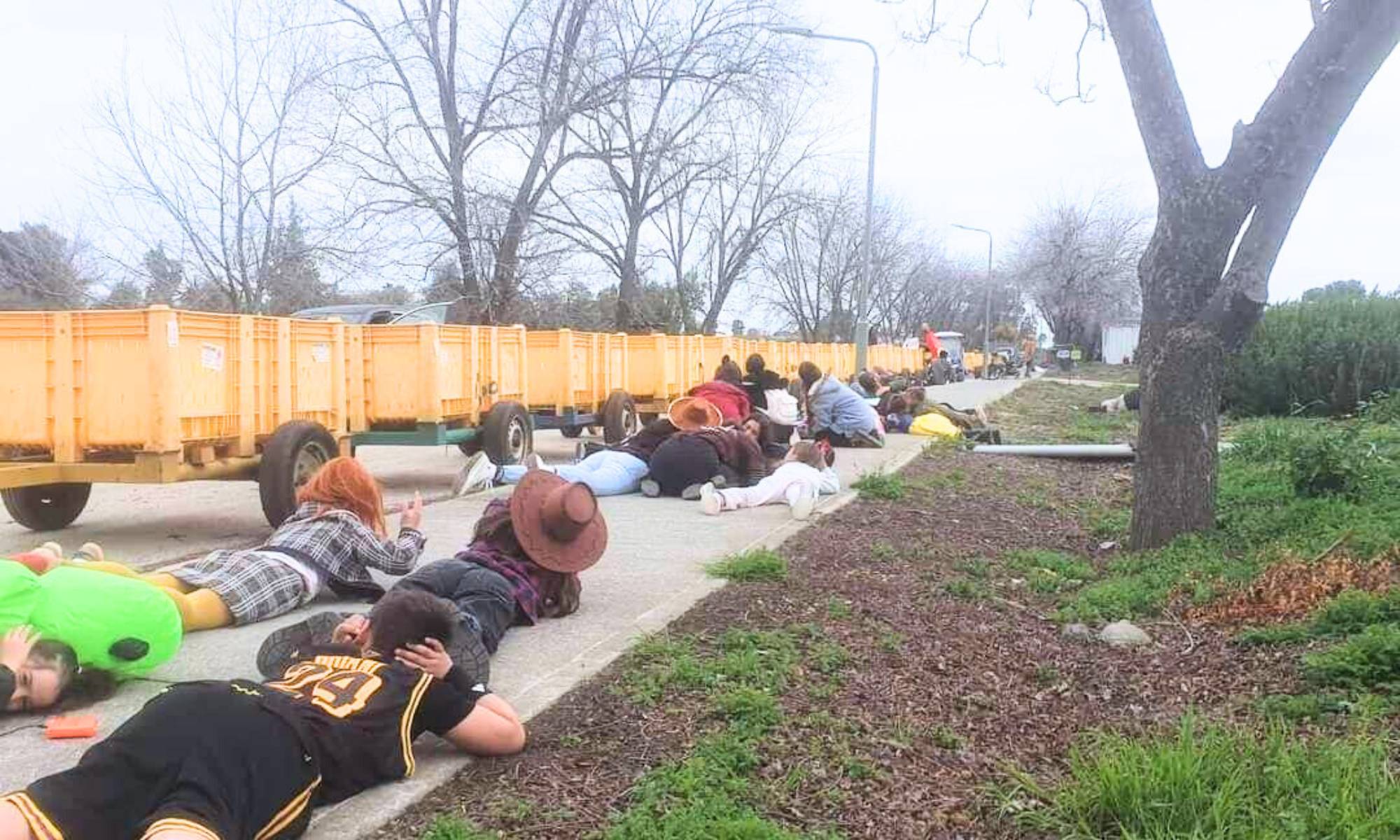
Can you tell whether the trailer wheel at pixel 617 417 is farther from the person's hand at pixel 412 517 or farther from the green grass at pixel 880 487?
the person's hand at pixel 412 517

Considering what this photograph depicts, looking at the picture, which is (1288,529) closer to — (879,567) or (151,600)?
(879,567)

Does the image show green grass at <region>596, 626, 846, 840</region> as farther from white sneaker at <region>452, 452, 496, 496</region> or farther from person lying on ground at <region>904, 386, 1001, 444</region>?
person lying on ground at <region>904, 386, 1001, 444</region>

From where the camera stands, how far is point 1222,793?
2.87 meters

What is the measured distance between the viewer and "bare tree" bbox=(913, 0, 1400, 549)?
651 cm

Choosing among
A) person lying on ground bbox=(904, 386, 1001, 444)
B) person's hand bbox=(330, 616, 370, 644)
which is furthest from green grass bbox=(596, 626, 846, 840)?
person lying on ground bbox=(904, 386, 1001, 444)

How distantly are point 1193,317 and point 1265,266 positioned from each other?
1.58 feet

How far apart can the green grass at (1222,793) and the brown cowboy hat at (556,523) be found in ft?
8.53

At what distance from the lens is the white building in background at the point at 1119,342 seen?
74.1 meters

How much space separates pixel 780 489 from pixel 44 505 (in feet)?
18.5

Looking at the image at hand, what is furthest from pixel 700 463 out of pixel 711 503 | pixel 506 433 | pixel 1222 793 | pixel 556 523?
pixel 1222 793

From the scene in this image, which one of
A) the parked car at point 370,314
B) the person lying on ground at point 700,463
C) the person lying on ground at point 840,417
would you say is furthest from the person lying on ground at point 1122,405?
the person lying on ground at point 700,463

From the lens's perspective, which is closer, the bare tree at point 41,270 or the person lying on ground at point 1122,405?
the bare tree at point 41,270

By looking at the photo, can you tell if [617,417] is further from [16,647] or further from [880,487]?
Answer: [16,647]

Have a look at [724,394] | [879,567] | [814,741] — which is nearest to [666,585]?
[879,567]
